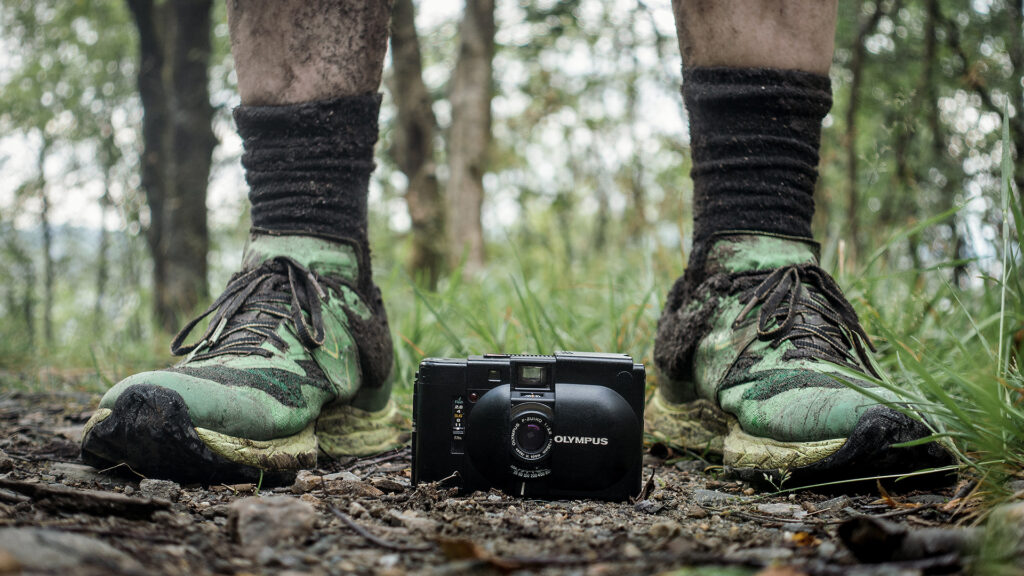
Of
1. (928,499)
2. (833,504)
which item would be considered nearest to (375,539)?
(833,504)

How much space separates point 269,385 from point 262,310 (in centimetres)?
20

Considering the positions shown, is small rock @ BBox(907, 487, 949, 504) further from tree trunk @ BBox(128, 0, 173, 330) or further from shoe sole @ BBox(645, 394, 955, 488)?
tree trunk @ BBox(128, 0, 173, 330)

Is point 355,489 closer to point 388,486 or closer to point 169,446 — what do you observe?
point 388,486

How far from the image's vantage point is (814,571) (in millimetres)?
754

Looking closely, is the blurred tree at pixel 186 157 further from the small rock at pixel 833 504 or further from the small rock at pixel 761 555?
the small rock at pixel 761 555

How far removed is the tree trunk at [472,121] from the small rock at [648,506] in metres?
4.04

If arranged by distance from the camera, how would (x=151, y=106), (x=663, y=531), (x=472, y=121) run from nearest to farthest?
(x=663, y=531), (x=472, y=121), (x=151, y=106)

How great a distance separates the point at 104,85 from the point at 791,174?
10099 millimetres

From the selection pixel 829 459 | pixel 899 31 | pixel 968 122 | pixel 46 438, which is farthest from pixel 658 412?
pixel 899 31

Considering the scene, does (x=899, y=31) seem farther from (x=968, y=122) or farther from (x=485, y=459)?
(x=485, y=459)

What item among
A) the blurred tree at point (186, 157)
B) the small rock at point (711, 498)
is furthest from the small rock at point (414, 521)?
the blurred tree at point (186, 157)

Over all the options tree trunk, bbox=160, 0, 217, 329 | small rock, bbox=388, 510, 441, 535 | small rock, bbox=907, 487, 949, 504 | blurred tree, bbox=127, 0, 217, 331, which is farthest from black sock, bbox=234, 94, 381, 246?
tree trunk, bbox=160, 0, 217, 329

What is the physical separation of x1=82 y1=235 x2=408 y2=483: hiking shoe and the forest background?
19.5 inches

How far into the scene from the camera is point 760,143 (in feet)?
4.90
